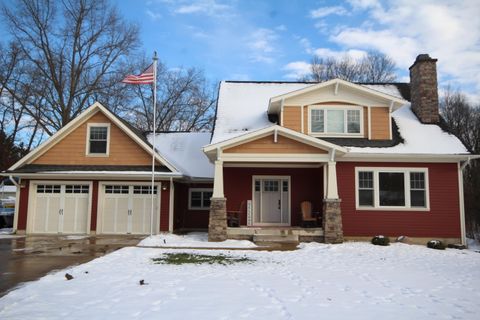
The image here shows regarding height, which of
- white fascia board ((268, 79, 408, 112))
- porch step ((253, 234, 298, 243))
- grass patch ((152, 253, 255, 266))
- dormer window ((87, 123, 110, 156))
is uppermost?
white fascia board ((268, 79, 408, 112))

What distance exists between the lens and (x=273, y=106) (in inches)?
661

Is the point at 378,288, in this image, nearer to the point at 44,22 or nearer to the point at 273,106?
the point at 273,106

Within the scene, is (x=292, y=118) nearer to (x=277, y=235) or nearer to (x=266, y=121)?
(x=266, y=121)

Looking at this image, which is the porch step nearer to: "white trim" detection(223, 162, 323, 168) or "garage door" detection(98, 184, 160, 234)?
"white trim" detection(223, 162, 323, 168)

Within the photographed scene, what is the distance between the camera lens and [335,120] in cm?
1628

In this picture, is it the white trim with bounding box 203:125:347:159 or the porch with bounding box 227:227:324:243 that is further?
the porch with bounding box 227:227:324:243

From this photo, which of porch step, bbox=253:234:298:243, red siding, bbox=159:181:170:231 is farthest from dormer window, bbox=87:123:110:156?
porch step, bbox=253:234:298:243

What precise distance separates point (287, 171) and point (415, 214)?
16.6ft

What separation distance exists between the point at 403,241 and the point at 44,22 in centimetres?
2837

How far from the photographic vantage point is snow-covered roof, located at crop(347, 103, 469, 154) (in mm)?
15039

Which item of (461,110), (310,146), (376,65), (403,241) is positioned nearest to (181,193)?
(310,146)

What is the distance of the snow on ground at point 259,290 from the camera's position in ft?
19.0

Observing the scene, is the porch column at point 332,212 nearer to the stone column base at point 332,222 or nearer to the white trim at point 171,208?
the stone column base at point 332,222

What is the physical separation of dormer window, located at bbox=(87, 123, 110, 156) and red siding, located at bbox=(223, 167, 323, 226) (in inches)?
205
